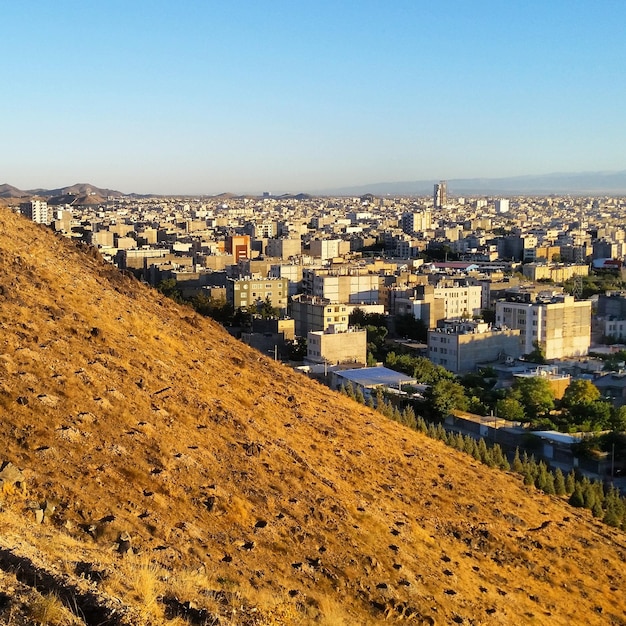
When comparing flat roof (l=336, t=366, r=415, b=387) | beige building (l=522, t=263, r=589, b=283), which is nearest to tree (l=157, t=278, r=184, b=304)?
flat roof (l=336, t=366, r=415, b=387)

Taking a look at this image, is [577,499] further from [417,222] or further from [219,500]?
[417,222]

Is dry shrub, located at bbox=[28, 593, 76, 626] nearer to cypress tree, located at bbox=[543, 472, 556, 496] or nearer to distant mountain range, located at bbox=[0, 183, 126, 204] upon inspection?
cypress tree, located at bbox=[543, 472, 556, 496]

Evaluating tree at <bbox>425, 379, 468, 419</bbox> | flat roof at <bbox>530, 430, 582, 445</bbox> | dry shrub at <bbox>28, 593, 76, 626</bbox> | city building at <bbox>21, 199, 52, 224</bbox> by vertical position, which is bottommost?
flat roof at <bbox>530, 430, 582, 445</bbox>

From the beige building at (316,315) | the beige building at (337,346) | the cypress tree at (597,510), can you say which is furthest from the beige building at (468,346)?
the cypress tree at (597,510)

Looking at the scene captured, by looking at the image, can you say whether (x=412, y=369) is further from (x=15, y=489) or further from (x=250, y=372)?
(x=15, y=489)

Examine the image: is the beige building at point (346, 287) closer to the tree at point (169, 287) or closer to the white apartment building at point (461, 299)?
the white apartment building at point (461, 299)
